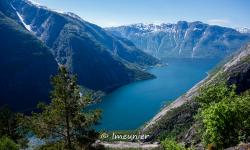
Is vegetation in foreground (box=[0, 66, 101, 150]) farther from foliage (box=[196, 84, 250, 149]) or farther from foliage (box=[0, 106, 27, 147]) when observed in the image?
foliage (box=[0, 106, 27, 147])

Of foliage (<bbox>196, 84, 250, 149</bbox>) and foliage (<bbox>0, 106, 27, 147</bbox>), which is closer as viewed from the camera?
foliage (<bbox>196, 84, 250, 149</bbox>)

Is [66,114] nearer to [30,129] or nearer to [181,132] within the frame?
[30,129]

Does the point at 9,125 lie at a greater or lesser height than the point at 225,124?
lesser

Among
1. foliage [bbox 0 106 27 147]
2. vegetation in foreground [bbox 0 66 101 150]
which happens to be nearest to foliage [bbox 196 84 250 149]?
vegetation in foreground [bbox 0 66 101 150]

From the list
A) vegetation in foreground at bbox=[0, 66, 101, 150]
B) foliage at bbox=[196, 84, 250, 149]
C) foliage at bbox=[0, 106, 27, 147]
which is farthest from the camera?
foliage at bbox=[0, 106, 27, 147]

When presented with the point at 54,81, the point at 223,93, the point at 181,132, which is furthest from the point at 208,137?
the point at 181,132

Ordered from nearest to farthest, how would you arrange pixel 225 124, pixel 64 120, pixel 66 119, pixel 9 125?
pixel 225 124 < pixel 66 119 < pixel 64 120 < pixel 9 125

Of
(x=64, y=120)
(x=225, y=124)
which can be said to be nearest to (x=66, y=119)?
(x=64, y=120)

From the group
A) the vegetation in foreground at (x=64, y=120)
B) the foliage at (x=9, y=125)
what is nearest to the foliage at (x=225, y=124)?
the vegetation in foreground at (x=64, y=120)

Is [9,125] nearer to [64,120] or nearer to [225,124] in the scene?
[64,120]
